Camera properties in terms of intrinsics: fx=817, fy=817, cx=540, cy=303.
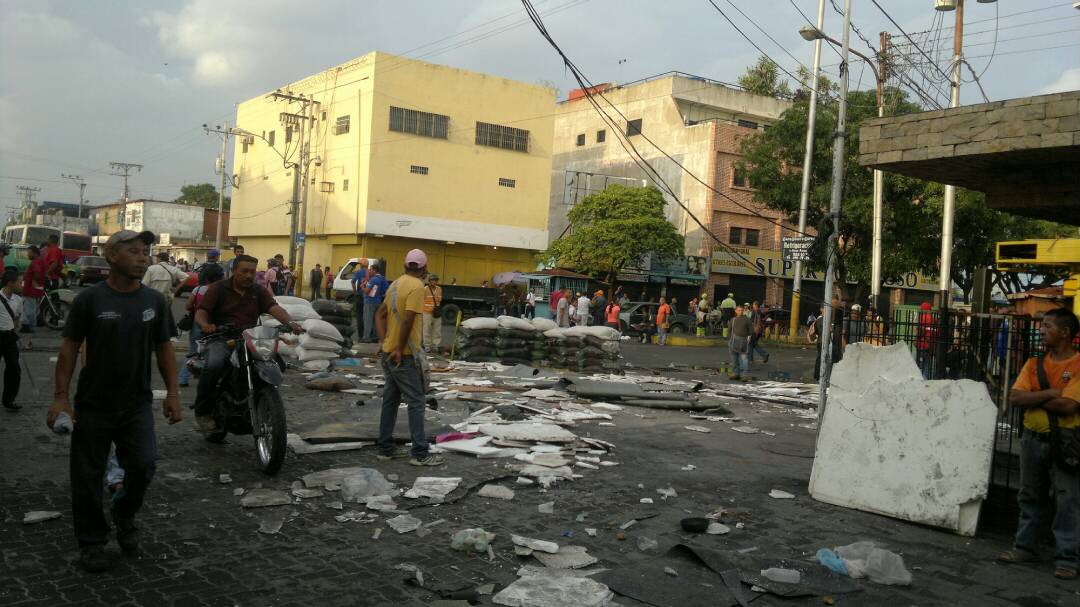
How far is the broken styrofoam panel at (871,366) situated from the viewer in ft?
20.3

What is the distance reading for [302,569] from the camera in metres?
4.26

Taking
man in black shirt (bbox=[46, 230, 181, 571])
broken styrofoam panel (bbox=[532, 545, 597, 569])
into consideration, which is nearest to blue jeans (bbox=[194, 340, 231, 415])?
man in black shirt (bbox=[46, 230, 181, 571])

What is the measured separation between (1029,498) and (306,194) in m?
42.2

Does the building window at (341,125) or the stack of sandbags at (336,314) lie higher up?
the building window at (341,125)

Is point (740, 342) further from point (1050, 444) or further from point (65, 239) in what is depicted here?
point (65, 239)

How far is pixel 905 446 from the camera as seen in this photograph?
6039 mm

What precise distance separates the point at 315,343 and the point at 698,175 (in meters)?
32.3

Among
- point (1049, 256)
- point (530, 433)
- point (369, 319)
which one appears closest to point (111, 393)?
point (530, 433)

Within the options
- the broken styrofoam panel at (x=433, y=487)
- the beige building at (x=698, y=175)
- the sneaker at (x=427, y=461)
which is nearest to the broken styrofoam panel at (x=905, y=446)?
the broken styrofoam panel at (x=433, y=487)

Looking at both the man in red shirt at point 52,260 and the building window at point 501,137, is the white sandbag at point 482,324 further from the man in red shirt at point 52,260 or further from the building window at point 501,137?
the building window at point 501,137

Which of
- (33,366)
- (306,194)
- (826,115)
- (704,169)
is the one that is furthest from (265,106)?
(33,366)

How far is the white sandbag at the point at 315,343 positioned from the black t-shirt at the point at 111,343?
8.85 metres

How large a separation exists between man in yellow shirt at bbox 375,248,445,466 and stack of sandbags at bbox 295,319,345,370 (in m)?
6.30

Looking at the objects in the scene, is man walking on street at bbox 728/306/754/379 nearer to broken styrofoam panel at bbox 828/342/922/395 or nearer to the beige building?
broken styrofoam panel at bbox 828/342/922/395
